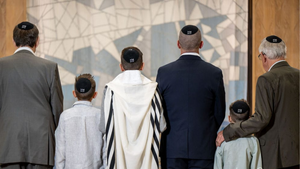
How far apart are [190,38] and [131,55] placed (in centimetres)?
44

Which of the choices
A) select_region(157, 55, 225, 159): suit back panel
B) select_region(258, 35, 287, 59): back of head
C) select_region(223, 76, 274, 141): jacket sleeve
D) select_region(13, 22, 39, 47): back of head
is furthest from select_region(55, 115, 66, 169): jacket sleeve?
select_region(258, 35, 287, 59): back of head

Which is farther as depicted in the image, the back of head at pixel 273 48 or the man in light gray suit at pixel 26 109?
the back of head at pixel 273 48

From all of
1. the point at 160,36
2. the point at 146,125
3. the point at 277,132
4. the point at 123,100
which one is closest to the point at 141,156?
the point at 146,125

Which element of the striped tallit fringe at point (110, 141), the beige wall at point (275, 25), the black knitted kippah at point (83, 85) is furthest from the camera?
the beige wall at point (275, 25)

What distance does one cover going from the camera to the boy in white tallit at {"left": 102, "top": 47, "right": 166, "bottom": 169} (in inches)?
109

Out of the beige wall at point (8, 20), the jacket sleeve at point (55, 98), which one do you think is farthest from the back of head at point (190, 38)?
Answer: the beige wall at point (8, 20)

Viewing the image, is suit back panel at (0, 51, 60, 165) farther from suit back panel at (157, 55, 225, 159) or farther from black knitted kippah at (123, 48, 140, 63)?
suit back panel at (157, 55, 225, 159)

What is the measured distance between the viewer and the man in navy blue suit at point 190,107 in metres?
2.87

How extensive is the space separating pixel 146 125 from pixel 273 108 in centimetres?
90

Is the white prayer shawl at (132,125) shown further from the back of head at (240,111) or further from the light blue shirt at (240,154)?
the back of head at (240,111)

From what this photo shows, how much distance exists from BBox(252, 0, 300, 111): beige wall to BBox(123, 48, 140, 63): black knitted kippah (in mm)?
2623

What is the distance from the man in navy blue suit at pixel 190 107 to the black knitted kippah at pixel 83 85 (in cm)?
51

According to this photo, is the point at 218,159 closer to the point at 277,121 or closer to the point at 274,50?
the point at 277,121

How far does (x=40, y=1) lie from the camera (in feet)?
17.4
